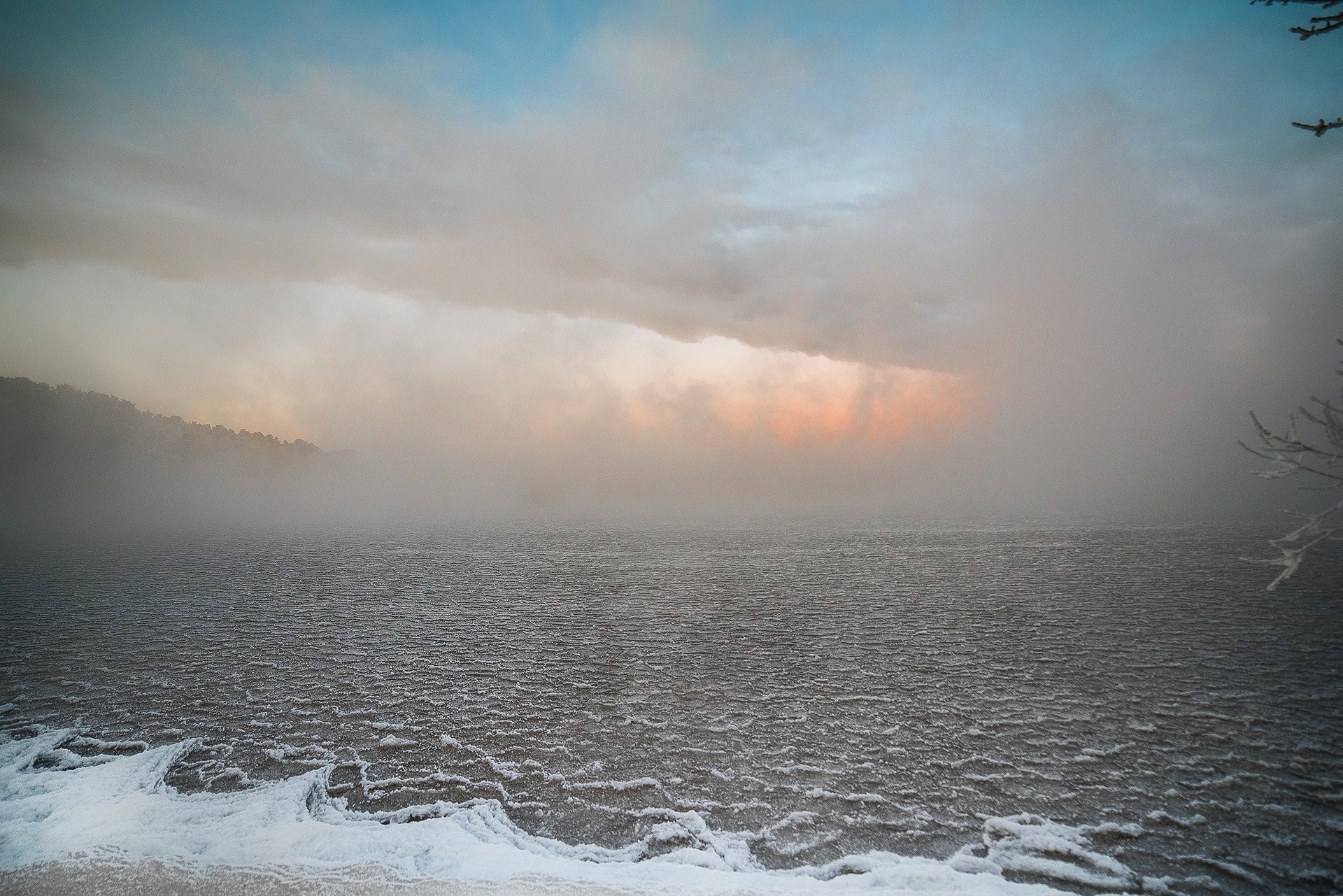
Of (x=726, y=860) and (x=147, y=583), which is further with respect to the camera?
(x=147, y=583)

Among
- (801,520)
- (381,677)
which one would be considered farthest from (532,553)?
(801,520)

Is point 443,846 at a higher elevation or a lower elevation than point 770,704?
higher

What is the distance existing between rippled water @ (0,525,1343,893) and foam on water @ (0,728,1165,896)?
0.40 m

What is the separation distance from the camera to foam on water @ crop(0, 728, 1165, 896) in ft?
30.3

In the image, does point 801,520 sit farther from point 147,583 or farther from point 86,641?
point 86,641

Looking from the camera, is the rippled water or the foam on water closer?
the foam on water

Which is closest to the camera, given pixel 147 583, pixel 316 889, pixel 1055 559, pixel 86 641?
pixel 316 889

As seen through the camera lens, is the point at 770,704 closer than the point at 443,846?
No

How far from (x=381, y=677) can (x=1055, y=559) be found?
186ft

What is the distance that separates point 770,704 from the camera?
17516 millimetres

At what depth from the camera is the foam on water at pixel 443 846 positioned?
9.25 metres

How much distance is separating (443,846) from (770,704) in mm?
9912

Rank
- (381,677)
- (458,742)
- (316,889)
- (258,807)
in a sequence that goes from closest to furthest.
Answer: (316,889)
(258,807)
(458,742)
(381,677)

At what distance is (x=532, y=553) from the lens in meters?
65.7
